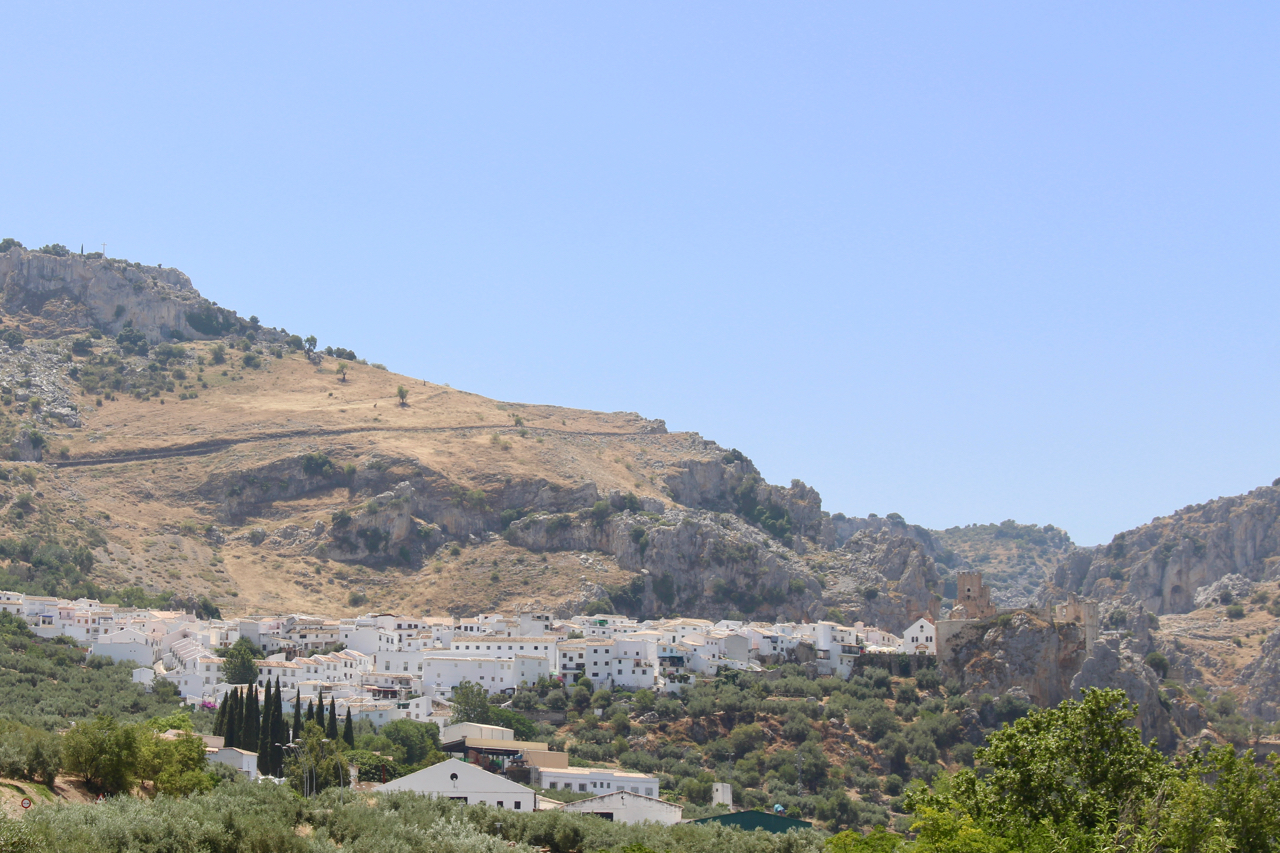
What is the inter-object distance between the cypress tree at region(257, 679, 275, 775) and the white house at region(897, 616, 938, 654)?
157 feet

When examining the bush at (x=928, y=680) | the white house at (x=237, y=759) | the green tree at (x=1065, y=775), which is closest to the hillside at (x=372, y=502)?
the bush at (x=928, y=680)

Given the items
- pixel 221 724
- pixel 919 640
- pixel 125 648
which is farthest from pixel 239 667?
pixel 919 640

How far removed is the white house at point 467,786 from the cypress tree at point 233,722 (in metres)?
11.6

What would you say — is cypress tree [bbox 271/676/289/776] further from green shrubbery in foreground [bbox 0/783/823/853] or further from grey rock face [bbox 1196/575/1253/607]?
grey rock face [bbox 1196/575/1253/607]

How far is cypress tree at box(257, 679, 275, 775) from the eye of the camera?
58469 mm

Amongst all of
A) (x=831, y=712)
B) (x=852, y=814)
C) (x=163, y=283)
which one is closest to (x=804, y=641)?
(x=831, y=712)

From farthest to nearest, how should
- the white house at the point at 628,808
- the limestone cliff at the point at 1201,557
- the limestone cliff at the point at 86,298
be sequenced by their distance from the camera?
the limestone cliff at the point at 86,298 < the limestone cliff at the point at 1201,557 < the white house at the point at 628,808

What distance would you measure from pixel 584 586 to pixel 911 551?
2871 centimetres

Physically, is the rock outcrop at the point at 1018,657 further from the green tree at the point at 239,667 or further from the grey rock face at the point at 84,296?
the grey rock face at the point at 84,296

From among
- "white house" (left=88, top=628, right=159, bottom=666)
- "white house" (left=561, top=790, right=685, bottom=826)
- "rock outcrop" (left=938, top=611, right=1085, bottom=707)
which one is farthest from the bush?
"white house" (left=88, top=628, right=159, bottom=666)

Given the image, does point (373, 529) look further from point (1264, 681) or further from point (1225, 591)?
point (1225, 591)

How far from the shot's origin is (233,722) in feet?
201

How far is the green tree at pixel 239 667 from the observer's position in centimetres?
7750

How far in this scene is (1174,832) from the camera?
99.4 feet
